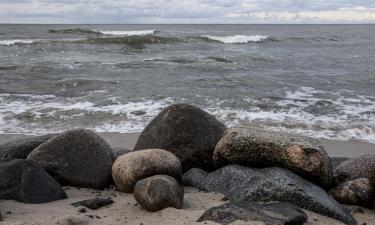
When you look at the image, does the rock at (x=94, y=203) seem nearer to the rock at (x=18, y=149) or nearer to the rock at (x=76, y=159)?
the rock at (x=76, y=159)

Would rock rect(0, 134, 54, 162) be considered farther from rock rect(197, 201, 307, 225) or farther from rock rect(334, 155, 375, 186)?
rock rect(334, 155, 375, 186)

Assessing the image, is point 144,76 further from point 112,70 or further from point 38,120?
point 38,120

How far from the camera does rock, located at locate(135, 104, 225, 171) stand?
523 centimetres

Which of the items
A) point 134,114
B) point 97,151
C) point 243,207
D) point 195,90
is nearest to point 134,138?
point 134,114

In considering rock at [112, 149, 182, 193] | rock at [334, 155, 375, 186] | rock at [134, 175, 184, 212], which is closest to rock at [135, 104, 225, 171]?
rock at [112, 149, 182, 193]

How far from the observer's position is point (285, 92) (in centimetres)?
1210

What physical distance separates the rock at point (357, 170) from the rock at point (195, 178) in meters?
1.41

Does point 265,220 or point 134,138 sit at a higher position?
point 265,220

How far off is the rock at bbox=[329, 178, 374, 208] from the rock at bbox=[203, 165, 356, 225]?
0.35m

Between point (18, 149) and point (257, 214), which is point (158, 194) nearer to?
point (257, 214)

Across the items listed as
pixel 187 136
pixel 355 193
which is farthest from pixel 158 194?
pixel 355 193

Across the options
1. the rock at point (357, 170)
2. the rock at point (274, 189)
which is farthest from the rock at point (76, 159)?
the rock at point (357, 170)

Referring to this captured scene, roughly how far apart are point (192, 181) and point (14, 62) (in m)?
16.3

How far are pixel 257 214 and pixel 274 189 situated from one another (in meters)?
0.66
